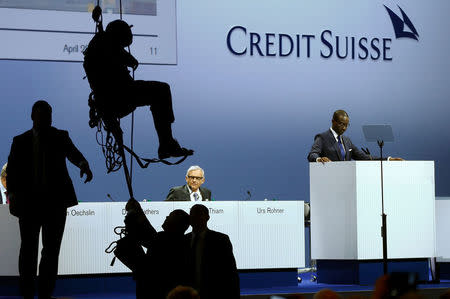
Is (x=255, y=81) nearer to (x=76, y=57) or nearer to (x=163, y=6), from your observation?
(x=163, y=6)

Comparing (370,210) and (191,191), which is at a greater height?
(191,191)

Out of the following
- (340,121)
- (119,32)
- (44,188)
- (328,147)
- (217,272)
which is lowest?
(217,272)

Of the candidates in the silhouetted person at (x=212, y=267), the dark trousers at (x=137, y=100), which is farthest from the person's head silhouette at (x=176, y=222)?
the dark trousers at (x=137, y=100)

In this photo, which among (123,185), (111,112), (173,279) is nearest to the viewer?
(173,279)

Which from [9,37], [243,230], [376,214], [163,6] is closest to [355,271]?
[376,214]

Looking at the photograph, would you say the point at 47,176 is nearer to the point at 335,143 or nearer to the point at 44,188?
the point at 44,188

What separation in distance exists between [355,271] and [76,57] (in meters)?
3.63

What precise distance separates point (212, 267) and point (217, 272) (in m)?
0.04

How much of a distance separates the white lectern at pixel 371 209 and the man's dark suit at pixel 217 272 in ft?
10.2

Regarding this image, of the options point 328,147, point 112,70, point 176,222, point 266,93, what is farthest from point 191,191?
point 176,222

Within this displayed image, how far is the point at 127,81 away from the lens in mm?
4652

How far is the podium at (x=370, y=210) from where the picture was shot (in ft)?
24.1

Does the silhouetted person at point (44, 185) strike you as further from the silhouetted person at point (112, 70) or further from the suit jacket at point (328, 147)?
the suit jacket at point (328, 147)

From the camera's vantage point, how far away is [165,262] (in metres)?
3.93
